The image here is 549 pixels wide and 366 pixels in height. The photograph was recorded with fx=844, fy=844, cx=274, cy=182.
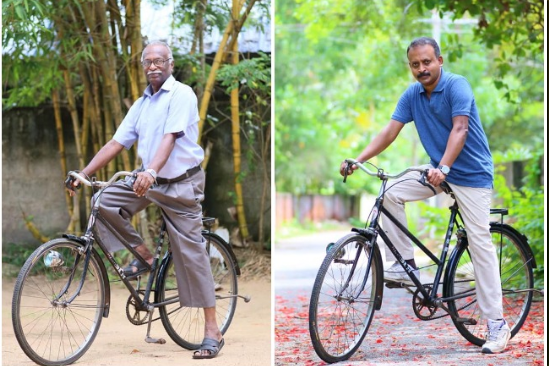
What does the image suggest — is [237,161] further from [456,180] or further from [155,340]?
[456,180]

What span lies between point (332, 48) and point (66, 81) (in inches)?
348

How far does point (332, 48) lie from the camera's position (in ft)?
46.8

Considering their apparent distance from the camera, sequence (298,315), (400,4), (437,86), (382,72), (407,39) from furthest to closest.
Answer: (382,72)
(407,39)
(400,4)
(298,315)
(437,86)

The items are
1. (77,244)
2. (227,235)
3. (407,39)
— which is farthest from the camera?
(407,39)

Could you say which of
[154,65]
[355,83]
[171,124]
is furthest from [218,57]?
[355,83]

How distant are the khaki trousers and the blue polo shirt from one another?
0.06m

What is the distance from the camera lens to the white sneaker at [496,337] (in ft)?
11.9

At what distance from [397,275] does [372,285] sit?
5.4 inches

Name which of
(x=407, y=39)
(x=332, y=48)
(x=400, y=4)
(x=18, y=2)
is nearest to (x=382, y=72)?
(x=332, y=48)

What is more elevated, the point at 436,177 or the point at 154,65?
the point at 154,65

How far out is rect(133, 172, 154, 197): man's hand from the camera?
329cm

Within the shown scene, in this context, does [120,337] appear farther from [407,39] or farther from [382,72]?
[382,72]

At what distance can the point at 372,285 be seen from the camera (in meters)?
3.56

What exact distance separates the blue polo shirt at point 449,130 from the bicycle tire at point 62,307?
1501 millimetres
